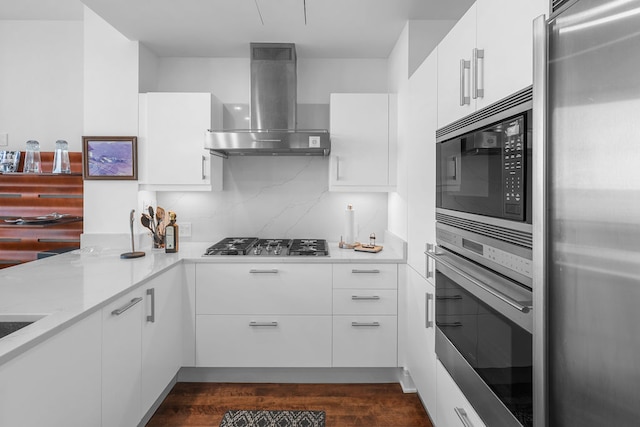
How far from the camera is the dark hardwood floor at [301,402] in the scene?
2271mm

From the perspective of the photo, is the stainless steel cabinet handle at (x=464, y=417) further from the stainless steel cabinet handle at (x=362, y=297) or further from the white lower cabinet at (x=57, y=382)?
the white lower cabinet at (x=57, y=382)

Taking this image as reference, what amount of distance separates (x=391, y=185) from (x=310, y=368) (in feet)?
4.61

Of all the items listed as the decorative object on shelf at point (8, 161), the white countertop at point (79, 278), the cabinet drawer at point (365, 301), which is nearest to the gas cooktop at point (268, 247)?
the white countertop at point (79, 278)

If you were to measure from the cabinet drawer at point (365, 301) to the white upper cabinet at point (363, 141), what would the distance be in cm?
76

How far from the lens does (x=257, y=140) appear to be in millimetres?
2691

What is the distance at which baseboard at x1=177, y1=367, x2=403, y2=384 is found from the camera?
2.74 m

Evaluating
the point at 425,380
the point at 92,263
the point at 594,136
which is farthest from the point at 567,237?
the point at 92,263

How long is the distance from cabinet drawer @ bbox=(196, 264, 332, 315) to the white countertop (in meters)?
0.06

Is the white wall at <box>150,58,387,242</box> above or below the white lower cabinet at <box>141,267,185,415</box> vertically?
above

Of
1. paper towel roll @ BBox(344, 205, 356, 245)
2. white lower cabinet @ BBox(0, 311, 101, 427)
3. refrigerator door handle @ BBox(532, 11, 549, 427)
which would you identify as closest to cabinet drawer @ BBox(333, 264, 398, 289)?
paper towel roll @ BBox(344, 205, 356, 245)

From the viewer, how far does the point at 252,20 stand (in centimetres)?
257

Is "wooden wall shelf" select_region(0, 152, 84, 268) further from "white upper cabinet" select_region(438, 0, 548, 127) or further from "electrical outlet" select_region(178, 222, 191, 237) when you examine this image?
"white upper cabinet" select_region(438, 0, 548, 127)

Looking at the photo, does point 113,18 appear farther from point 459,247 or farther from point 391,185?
point 459,247

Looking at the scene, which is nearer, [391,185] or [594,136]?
[594,136]
